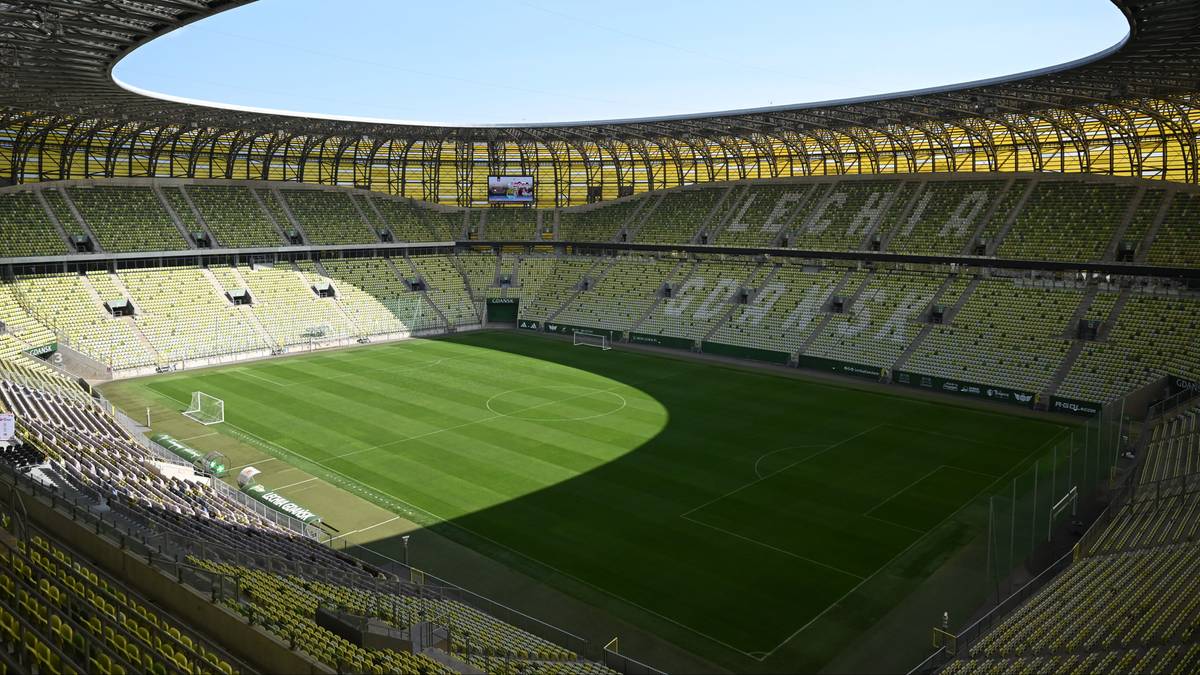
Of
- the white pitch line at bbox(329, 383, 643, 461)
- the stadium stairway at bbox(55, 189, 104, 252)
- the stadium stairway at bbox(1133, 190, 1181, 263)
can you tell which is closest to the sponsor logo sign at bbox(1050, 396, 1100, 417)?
the stadium stairway at bbox(1133, 190, 1181, 263)

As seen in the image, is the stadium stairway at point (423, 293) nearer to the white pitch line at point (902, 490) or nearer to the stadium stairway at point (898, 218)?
the stadium stairway at point (898, 218)

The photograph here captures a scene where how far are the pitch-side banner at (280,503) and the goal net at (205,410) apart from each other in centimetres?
1089

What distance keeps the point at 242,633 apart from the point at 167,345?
43233 millimetres

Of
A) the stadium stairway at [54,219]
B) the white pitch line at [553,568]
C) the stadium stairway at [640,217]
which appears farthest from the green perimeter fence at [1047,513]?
the stadium stairway at [54,219]

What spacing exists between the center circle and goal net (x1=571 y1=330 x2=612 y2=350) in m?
13.5

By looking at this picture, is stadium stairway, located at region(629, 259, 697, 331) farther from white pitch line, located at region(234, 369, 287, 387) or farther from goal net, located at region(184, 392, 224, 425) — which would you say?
goal net, located at region(184, 392, 224, 425)

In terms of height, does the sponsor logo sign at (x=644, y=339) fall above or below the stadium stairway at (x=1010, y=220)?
below

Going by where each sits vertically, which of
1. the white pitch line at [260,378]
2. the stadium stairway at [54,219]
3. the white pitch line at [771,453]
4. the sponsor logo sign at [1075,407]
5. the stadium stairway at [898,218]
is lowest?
the white pitch line at [260,378]

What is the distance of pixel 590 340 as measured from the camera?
201 ft

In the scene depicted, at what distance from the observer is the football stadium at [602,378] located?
17.8 m

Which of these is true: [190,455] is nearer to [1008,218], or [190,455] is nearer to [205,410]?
[205,410]

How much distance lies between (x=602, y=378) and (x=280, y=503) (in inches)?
925

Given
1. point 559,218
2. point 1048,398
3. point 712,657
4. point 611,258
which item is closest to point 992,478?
point 1048,398

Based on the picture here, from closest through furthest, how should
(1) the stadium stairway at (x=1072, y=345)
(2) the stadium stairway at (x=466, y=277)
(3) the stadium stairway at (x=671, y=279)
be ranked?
(1) the stadium stairway at (x=1072, y=345)
(3) the stadium stairway at (x=671, y=279)
(2) the stadium stairway at (x=466, y=277)
